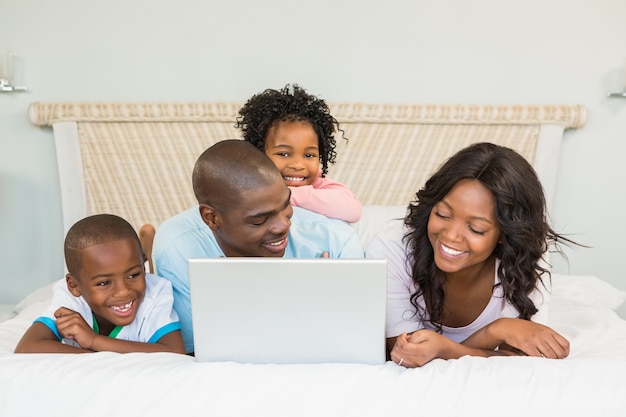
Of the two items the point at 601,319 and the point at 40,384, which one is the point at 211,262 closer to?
the point at 40,384

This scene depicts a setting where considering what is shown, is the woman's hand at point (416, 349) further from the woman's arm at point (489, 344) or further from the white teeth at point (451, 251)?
the white teeth at point (451, 251)

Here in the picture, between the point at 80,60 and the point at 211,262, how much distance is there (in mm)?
2140

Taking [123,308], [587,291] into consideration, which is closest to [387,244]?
[123,308]

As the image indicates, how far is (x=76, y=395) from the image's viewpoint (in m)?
1.23

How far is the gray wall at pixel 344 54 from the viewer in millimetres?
2914

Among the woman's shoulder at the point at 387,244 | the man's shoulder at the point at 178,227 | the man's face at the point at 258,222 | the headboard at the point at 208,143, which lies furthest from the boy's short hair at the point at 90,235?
the headboard at the point at 208,143

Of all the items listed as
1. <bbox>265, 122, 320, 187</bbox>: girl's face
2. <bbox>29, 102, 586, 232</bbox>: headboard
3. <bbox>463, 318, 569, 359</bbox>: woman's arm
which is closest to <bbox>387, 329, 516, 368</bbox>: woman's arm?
<bbox>463, 318, 569, 359</bbox>: woman's arm

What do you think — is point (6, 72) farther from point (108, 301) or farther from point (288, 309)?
point (288, 309)

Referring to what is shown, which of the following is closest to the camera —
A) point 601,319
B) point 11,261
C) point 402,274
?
point 402,274

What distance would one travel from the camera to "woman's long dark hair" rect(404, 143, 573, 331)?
4.95 ft

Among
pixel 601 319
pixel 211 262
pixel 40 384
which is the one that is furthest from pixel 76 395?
pixel 601 319

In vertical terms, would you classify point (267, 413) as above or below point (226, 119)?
below

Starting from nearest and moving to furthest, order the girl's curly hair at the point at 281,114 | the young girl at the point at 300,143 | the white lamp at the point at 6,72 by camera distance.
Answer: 1. the young girl at the point at 300,143
2. the girl's curly hair at the point at 281,114
3. the white lamp at the point at 6,72

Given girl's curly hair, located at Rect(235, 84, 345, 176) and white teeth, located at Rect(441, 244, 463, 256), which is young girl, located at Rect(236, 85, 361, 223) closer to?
girl's curly hair, located at Rect(235, 84, 345, 176)
